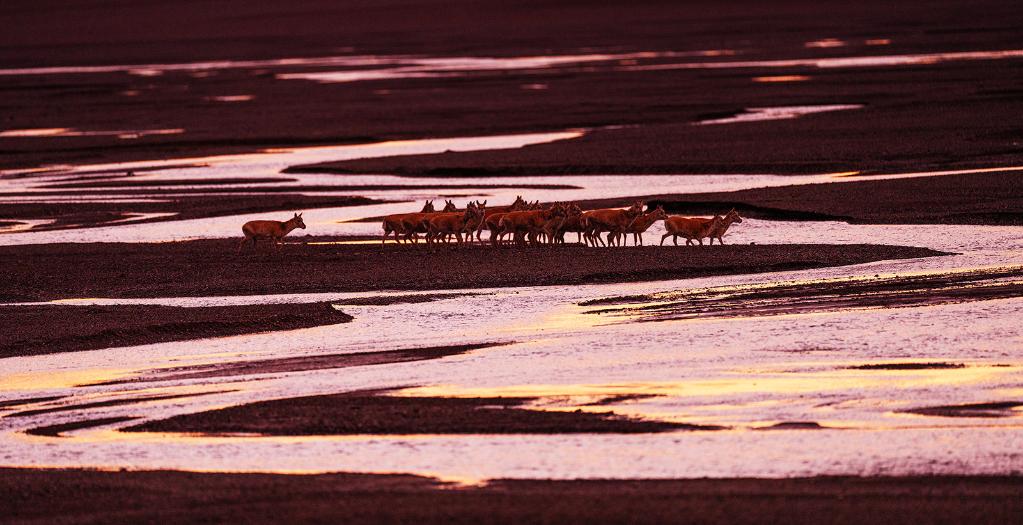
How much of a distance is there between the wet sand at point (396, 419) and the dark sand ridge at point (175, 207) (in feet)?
44.8

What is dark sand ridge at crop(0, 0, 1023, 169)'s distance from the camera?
32562 mm

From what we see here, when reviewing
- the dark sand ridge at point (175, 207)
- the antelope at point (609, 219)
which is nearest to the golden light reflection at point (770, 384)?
the antelope at point (609, 219)

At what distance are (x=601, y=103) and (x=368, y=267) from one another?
28457 mm

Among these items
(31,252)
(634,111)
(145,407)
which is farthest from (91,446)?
(634,111)

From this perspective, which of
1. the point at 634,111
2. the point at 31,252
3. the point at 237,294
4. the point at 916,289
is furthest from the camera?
the point at 634,111

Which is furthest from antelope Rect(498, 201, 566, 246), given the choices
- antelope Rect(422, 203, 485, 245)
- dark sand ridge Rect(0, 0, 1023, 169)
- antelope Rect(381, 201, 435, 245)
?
dark sand ridge Rect(0, 0, 1023, 169)

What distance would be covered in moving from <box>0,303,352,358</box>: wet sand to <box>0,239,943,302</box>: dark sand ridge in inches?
47.9

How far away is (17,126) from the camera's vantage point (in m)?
48.8

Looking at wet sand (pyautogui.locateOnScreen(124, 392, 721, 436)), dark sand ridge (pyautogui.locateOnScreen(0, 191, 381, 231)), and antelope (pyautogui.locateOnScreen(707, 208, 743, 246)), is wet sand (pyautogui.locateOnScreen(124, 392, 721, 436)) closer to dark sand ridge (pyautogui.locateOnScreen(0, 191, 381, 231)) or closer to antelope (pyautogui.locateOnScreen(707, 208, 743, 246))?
antelope (pyautogui.locateOnScreen(707, 208, 743, 246))

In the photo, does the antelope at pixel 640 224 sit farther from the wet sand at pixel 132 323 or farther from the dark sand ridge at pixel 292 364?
the dark sand ridge at pixel 292 364

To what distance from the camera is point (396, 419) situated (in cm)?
1182

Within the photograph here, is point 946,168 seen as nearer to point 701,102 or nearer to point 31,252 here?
point 31,252

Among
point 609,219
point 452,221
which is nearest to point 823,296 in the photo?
point 609,219

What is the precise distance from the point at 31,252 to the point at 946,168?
1416cm
